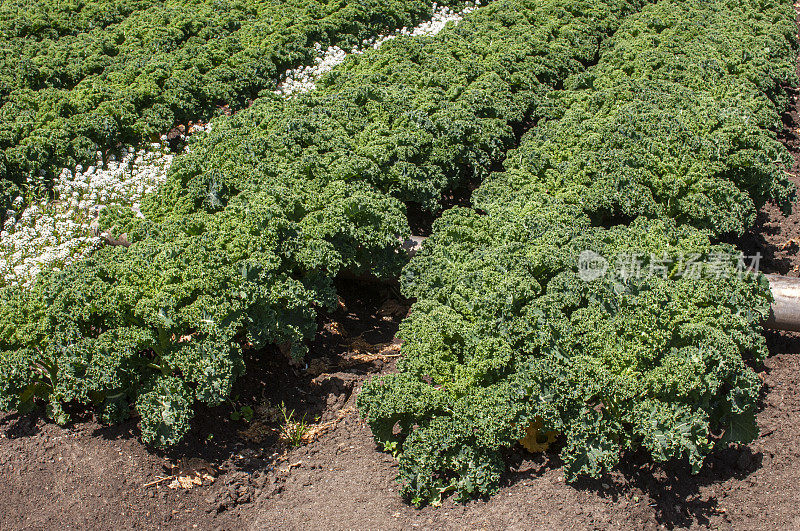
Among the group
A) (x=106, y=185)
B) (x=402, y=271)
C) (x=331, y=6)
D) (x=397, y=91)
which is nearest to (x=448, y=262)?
(x=402, y=271)

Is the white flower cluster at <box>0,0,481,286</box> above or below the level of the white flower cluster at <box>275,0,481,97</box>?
below

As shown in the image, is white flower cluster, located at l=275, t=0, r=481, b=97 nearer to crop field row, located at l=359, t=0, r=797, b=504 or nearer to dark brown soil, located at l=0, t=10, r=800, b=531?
crop field row, located at l=359, t=0, r=797, b=504

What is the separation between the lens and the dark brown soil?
540cm

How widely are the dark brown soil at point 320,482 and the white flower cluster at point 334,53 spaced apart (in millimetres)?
5383

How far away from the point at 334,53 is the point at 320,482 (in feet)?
26.9

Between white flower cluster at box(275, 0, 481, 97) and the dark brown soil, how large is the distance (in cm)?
538

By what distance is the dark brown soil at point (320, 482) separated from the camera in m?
5.40

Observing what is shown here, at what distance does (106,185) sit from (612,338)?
7008 mm

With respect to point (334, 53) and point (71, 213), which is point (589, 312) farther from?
point (334, 53)

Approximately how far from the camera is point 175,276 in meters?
6.12

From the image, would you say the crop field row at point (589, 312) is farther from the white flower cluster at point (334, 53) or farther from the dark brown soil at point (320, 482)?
the white flower cluster at point (334, 53)

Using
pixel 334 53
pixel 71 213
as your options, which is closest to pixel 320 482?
pixel 71 213

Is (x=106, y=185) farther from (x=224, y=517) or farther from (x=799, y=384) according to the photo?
(x=799, y=384)

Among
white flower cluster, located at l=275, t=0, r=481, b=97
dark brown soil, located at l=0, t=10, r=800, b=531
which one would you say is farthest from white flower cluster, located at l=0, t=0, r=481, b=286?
dark brown soil, located at l=0, t=10, r=800, b=531
